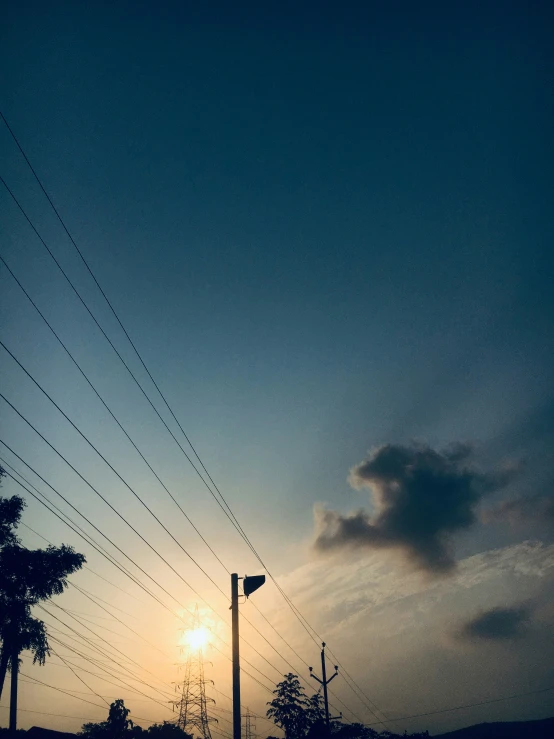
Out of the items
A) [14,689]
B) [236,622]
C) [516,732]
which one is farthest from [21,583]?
[516,732]

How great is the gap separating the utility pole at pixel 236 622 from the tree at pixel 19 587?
17501 millimetres

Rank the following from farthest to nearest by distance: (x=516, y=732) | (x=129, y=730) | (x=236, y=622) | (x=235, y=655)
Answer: (x=516, y=732) → (x=129, y=730) → (x=236, y=622) → (x=235, y=655)

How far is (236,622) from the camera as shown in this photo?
21.5m

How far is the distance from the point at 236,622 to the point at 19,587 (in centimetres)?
1955

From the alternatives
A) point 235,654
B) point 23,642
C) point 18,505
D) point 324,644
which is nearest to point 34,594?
point 23,642

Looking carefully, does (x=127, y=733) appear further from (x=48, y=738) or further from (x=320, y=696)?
(x=320, y=696)

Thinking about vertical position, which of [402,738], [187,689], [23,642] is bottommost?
[402,738]

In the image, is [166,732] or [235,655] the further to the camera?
[166,732]

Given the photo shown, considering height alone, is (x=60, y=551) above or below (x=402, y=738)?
above

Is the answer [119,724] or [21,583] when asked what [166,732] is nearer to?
[119,724]

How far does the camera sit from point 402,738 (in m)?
56.1

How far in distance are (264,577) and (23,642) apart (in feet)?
70.2

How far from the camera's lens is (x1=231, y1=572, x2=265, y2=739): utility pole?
19.3 metres

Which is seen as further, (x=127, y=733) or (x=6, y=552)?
(x=127, y=733)
